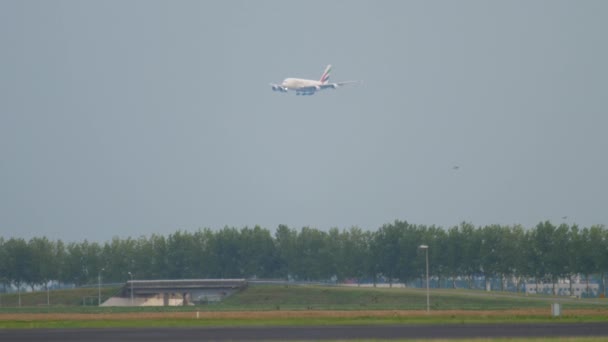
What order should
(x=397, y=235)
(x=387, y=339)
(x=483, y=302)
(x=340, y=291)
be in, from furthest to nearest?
(x=397, y=235) < (x=340, y=291) < (x=483, y=302) < (x=387, y=339)

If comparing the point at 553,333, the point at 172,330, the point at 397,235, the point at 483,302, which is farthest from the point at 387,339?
the point at 397,235

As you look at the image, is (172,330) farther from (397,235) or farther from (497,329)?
(397,235)

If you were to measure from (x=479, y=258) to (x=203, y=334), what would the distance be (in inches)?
4534

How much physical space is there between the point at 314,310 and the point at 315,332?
41648 millimetres

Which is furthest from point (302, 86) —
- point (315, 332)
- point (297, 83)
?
point (315, 332)

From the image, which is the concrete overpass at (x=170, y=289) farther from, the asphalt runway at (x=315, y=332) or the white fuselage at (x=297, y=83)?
the asphalt runway at (x=315, y=332)

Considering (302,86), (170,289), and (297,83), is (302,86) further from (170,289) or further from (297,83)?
(170,289)

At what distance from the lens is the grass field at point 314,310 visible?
82875mm

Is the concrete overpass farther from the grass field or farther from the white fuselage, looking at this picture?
the white fuselage

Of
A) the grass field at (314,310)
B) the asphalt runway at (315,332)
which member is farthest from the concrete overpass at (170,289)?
the asphalt runway at (315,332)

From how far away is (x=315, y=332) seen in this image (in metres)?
66.4

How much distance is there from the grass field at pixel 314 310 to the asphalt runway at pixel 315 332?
7290mm

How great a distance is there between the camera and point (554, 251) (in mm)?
161875

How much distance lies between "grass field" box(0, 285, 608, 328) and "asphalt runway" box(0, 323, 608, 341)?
729cm
